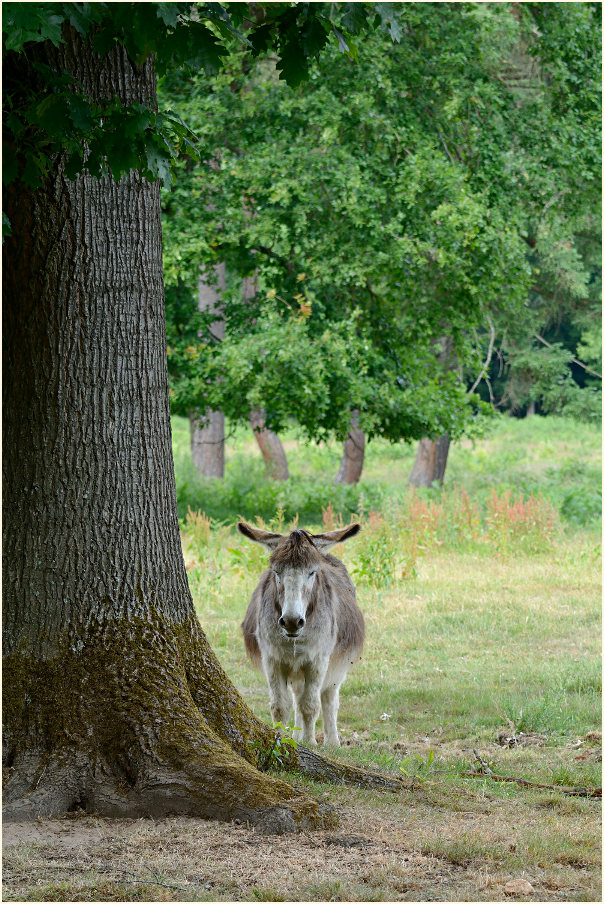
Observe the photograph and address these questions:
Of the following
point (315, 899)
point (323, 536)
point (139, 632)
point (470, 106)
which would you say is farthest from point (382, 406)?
point (315, 899)

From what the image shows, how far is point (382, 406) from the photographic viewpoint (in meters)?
15.0

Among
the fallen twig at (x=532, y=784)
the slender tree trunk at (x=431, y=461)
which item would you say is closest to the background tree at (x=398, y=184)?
the slender tree trunk at (x=431, y=461)

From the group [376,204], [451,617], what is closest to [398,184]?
[376,204]

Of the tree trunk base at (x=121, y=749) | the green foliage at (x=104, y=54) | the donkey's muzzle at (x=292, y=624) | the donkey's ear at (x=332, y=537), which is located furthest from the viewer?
the donkey's ear at (x=332, y=537)

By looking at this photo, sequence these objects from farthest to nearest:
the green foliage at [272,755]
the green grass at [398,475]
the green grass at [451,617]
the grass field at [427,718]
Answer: the green grass at [398,475]
the green grass at [451,617]
the green foliage at [272,755]
the grass field at [427,718]

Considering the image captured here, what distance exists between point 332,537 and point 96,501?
233 cm

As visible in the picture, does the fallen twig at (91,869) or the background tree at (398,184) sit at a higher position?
the background tree at (398,184)

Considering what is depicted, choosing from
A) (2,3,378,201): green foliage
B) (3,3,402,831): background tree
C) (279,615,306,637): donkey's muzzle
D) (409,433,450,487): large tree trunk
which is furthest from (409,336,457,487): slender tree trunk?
(2,3,378,201): green foliage

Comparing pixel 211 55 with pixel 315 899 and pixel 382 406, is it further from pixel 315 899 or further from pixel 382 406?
pixel 382 406

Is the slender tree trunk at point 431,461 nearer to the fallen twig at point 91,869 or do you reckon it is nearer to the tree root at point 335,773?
the tree root at point 335,773

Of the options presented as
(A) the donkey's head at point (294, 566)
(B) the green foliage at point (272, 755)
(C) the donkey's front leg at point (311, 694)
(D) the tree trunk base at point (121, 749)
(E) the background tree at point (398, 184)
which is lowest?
(C) the donkey's front leg at point (311, 694)

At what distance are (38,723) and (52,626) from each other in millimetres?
473

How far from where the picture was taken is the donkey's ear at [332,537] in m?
6.54

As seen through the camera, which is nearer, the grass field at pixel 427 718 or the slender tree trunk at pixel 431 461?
the grass field at pixel 427 718
